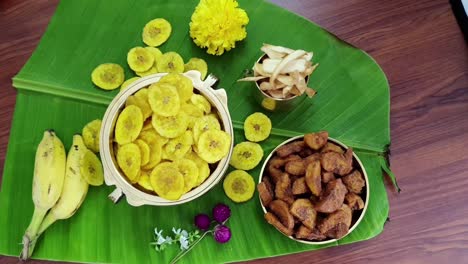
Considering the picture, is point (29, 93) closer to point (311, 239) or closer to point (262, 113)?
point (262, 113)

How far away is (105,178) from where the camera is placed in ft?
3.25

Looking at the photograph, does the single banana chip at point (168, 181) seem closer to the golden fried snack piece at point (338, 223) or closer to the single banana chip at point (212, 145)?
the single banana chip at point (212, 145)

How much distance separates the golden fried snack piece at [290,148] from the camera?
1067 mm

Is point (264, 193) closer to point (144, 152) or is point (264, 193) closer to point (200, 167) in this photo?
point (200, 167)

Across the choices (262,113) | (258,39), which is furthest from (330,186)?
(258,39)

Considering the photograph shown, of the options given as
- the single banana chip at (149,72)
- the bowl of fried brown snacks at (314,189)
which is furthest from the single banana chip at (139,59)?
the bowl of fried brown snacks at (314,189)

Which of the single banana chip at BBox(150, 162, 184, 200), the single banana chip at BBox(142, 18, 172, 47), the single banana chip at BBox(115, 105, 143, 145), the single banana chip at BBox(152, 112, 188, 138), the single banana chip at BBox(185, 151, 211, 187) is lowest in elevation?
the single banana chip at BBox(185, 151, 211, 187)

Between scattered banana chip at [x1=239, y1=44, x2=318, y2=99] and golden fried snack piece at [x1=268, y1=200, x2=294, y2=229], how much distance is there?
23 cm

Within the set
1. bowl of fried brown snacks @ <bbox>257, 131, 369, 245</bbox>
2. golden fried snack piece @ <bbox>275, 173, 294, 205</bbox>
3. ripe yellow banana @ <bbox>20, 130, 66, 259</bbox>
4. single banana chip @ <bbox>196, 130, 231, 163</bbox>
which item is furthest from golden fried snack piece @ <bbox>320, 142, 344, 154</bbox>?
ripe yellow banana @ <bbox>20, 130, 66, 259</bbox>

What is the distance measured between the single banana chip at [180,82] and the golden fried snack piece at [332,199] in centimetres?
35

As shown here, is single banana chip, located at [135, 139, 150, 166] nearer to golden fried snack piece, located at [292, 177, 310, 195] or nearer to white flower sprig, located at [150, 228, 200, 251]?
white flower sprig, located at [150, 228, 200, 251]

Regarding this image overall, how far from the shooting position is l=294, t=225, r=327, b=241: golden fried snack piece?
1010 millimetres

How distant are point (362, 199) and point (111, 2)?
734 mm

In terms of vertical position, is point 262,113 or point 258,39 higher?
point 258,39
